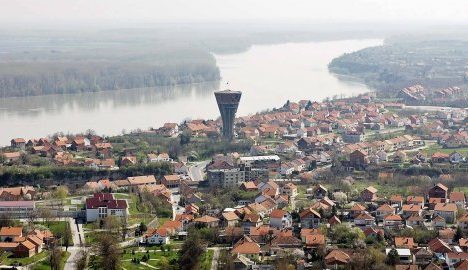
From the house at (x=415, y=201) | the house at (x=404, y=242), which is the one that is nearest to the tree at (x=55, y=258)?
the house at (x=404, y=242)

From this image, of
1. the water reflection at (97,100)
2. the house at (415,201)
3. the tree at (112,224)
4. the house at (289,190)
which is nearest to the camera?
the tree at (112,224)

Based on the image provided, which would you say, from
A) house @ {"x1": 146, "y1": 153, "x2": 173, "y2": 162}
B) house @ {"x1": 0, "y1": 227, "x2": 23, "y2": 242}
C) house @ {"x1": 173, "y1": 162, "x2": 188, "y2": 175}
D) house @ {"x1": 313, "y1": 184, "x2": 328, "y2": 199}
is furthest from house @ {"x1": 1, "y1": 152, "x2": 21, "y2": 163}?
house @ {"x1": 313, "y1": 184, "x2": 328, "y2": 199}

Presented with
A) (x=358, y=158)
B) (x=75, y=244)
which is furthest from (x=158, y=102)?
(x=75, y=244)

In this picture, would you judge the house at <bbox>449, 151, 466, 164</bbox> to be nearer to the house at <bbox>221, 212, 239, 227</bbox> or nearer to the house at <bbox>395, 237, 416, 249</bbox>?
the house at <bbox>221, 212, 239, 227</bbox>

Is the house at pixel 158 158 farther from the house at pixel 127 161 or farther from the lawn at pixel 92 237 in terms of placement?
the lawn at pixel 92 237

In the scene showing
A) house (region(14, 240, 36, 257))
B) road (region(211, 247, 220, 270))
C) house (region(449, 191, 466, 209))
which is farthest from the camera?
house (region(449, 191, 466, 209))

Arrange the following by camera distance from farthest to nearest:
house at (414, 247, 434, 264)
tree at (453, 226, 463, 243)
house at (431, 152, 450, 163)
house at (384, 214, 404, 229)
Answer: house at (431, 152, 450, 163) < house at (384, 214, 404, 229) < tree at (453, 226, 463, 243) < house at (414, 247, 434, 264)

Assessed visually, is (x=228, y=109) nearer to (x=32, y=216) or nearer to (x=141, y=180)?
(x=141, y=180)
